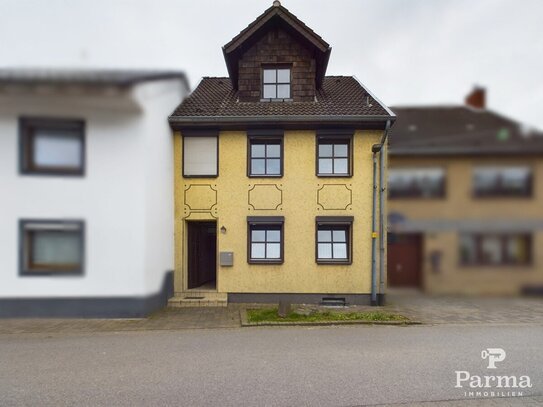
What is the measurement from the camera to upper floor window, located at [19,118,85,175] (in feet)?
11.7

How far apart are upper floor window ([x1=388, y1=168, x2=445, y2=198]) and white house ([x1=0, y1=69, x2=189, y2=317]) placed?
263cm

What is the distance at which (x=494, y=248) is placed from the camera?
1254 millimetres

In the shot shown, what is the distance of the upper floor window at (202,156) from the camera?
973cm

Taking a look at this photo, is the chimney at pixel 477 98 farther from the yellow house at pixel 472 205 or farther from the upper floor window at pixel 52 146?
the upper floor window at pixel 52 146

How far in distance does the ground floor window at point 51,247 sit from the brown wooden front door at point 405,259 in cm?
514

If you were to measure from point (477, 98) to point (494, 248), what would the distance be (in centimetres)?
91

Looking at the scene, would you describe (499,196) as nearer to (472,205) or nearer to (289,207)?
(472,205)

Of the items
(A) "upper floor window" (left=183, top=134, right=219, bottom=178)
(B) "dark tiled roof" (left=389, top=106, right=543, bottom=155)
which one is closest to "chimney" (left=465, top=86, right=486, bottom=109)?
(B) "dark tiled roof" (left=389, top=106, right=543, bottom=155)

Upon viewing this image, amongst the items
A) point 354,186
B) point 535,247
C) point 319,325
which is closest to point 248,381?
point 319,325

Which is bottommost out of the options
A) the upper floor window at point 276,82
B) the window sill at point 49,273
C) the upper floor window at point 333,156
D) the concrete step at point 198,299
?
the concrete step at point 198,299

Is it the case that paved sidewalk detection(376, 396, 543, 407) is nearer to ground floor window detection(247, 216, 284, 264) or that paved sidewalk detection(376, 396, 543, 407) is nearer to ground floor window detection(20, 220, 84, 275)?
ground floor window detection(20, 220, 84, 275)

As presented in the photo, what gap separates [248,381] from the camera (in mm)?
4445

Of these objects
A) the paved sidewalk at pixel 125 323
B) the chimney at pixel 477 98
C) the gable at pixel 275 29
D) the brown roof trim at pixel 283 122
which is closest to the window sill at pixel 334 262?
the paved sidewalk at pixel 125 323

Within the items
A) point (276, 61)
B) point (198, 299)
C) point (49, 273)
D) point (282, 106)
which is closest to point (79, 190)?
point (49, 273)
